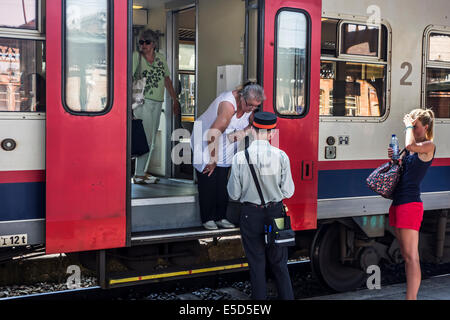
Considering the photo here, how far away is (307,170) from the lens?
5.79m

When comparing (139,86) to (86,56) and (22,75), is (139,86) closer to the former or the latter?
(86,56)

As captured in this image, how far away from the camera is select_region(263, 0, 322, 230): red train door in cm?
557

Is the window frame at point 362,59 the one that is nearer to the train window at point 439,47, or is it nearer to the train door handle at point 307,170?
the train door handle at point 307,170

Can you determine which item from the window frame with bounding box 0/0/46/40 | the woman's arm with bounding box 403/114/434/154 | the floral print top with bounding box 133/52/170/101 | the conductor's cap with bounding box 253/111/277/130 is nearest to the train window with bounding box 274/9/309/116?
the conductor's cap with bounding box 253/111/277/130

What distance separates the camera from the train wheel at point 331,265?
636 cm

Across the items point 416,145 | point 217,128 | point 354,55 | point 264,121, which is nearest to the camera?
point 264,121

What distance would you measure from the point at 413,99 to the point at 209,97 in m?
2.16

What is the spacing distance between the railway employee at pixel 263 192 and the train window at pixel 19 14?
5.96ft

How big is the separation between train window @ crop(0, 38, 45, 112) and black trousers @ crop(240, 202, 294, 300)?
179cm

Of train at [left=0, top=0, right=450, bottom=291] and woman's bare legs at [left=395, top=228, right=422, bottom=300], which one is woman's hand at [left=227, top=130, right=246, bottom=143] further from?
woman's bare legs at [left=395, top=228, right=422, bottom=300]

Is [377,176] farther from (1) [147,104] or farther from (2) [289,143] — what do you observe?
(1) [147,104]

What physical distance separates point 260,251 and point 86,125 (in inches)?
65.8

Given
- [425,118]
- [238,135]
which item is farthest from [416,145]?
[238,135]

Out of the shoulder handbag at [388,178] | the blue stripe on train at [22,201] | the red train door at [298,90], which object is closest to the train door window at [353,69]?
the red train door at [298,90]
